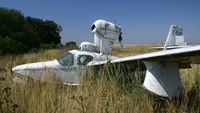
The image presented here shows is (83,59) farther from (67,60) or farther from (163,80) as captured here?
(163,80)

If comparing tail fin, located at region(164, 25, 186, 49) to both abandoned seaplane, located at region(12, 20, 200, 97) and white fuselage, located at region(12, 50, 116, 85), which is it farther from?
white fuselage, located at region(12, 50, 116, 85)

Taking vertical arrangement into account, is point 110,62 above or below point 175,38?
below

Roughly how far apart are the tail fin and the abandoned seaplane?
5.96 metres

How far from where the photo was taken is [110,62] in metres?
3.03

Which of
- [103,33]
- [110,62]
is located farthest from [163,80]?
[103,33]

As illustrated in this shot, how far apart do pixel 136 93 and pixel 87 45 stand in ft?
9.78

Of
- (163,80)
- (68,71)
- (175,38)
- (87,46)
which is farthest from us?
(175,38)

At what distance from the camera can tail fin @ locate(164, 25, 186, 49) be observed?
950 centimetres

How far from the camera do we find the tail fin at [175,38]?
9505 millimetres

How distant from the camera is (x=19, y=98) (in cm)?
216

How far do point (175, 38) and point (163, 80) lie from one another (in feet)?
30.4

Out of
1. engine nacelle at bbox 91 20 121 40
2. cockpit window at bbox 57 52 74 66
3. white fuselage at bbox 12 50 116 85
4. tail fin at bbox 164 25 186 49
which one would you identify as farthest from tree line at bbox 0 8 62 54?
tail fin at bbox 164 25 186 49

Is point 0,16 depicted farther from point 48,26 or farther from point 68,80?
point 48,26

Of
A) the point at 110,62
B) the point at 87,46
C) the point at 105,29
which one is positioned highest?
the point at 105,29
